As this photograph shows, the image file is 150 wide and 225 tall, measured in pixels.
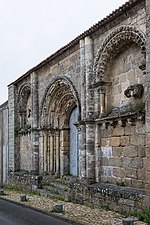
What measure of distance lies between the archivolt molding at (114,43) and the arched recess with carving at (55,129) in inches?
143

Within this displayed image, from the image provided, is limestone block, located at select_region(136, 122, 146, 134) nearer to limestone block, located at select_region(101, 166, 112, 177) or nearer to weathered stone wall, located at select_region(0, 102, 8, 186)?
limestone block, located at select_region(101, 166, 112, 177)

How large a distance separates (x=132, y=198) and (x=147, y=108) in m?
2.09

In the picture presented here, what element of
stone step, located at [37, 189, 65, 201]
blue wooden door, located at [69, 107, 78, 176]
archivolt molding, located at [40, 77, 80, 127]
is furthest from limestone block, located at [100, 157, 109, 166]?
archivolt molding, located at [40, 77, 80, 127]

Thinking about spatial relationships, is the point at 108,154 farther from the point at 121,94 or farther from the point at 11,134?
the point at 11,134

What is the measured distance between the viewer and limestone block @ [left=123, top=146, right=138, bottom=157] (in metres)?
8.99

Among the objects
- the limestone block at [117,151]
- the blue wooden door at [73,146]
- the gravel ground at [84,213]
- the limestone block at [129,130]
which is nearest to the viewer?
the gravel ground at [84,213]

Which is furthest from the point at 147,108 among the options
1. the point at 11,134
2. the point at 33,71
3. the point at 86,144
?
the point at 11,134

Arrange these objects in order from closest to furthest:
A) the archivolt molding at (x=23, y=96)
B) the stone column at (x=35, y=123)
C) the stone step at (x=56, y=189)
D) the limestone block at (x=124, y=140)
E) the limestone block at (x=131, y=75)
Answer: the limestone block at (x=124, y=140), the limestone block at (x=131, y=75), the stone step at (x=56, y=189), the stone column at (x=35, y=123), the archivolt molding at (x=23, y=96)

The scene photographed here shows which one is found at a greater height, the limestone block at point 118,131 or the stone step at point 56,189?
the limestone block at point 118,131

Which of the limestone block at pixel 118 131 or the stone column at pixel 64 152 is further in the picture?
the stone column at pixel 64 152

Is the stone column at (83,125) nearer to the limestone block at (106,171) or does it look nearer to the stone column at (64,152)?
the limestone block at (106,171)

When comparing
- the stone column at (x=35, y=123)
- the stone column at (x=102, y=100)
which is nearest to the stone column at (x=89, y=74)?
the stone column at (x=102, y=100)

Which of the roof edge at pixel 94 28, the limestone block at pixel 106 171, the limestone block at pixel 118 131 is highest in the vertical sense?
the roof edge at pixel 94 28

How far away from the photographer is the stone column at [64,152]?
14070 millimetres
